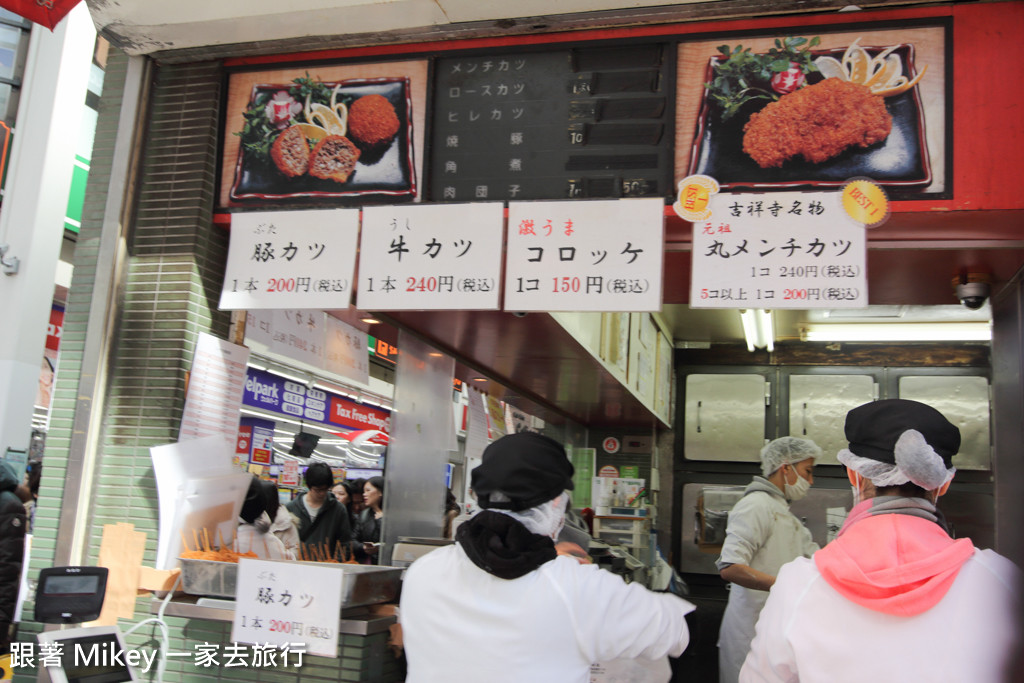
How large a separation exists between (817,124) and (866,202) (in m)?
0.36

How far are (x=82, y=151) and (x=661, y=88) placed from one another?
21.9 ft

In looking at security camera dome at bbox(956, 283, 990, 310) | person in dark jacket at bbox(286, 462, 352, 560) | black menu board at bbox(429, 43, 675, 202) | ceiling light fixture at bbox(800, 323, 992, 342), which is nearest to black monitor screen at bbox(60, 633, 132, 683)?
black menu board at bbox(429, 43, 675, 202)

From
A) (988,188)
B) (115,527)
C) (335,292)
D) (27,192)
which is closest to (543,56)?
(335,292)

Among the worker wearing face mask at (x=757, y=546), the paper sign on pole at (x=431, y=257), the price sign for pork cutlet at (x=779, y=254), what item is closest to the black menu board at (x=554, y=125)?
the paper sign on pole at (x=431, y=257)

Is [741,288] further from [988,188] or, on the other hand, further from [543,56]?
[543,56]

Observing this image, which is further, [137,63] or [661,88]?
[137,63]

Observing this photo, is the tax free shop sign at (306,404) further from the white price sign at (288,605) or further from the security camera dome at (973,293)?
the security camera dome at (973,293)

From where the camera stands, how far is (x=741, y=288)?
3.02 m

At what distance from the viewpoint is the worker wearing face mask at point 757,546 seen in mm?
3908

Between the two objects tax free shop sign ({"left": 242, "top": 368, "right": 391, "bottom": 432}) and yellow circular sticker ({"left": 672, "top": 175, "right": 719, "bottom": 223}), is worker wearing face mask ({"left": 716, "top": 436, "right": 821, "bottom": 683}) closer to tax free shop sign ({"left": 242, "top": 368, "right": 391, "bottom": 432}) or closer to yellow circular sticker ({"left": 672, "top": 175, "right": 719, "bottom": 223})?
yellow circular sticker ({"left": 672, "top": 175, "right": 719, "bottom": 223})

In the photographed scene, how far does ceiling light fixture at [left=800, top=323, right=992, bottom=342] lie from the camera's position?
743 centimetres

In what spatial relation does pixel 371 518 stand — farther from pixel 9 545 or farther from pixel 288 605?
pixel 288 605

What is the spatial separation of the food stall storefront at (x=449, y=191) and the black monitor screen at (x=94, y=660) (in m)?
0.33

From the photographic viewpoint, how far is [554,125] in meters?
3.42
